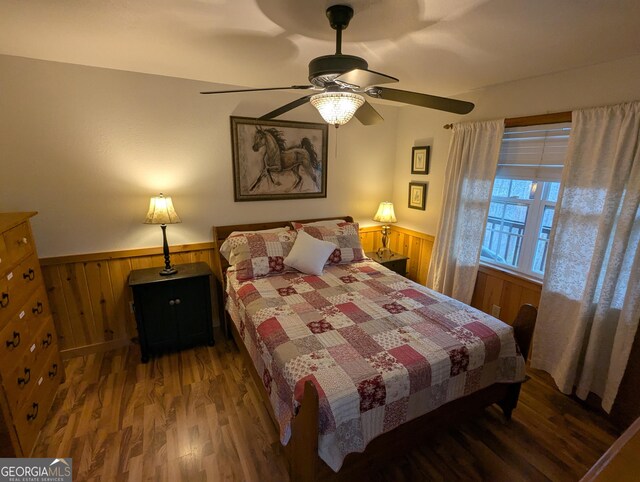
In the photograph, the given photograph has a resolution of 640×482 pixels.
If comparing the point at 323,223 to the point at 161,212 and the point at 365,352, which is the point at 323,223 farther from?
the point at 365,352

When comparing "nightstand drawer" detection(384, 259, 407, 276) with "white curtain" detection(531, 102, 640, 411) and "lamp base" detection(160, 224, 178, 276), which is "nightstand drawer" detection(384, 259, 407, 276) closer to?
"white curtain" detection(531, 102, 640, 411)

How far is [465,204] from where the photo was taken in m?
2.80

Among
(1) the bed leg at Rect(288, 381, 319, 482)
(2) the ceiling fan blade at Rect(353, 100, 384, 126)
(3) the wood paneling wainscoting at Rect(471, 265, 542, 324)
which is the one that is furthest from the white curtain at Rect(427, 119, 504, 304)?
(1) the bed leg at Rect(288, 381, 319, 482)

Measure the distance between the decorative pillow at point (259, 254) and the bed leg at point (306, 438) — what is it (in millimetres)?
1356

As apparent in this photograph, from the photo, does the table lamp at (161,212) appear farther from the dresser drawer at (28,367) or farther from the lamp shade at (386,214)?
the lamp shade at (386,214)

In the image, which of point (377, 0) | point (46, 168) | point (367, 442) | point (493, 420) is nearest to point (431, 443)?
point (493, 420)

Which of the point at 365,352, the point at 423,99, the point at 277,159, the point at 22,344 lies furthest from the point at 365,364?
the point at 277,159

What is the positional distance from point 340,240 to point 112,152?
6.72ft

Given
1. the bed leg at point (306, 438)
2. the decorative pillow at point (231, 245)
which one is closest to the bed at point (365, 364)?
the bed leg at point (306, 438)

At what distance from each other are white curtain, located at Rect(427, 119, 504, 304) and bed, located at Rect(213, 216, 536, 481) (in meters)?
0.85

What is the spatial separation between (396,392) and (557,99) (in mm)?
2320

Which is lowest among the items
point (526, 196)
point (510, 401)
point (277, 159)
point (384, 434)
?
point (510, 401)

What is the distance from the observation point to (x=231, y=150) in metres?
2.78

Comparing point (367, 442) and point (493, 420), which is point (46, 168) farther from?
point (493, 420)
